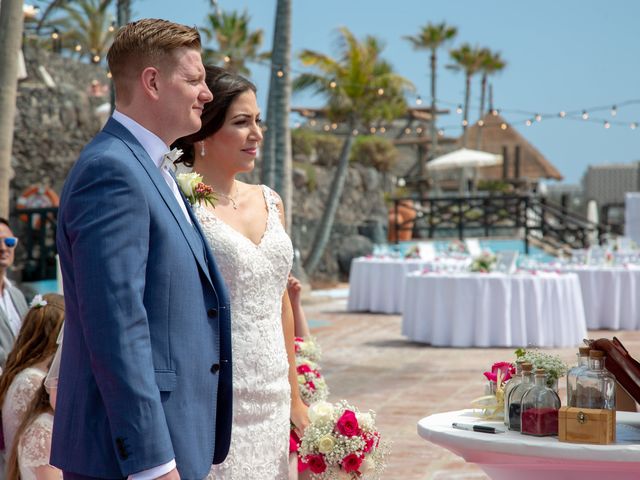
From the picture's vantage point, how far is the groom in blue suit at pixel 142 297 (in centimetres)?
194

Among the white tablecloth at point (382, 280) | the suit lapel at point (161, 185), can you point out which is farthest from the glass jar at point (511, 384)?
the white tablecloth at point (382, 280)

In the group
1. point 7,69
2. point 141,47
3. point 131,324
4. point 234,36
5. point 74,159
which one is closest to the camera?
point 131,324

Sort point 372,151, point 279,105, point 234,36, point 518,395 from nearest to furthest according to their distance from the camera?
1. point 518,395
2. point 279,105
3. point 372,151
4. point 234,36

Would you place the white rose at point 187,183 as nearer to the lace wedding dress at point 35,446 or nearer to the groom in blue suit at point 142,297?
the groom in blue suit at point 142,297

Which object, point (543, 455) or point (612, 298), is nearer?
point (543, 455)

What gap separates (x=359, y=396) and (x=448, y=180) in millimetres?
39233

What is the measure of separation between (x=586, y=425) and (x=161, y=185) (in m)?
1.35

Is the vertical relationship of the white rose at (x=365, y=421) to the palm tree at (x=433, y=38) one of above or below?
below

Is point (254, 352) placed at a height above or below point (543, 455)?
above

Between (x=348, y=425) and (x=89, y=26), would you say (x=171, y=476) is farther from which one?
(x=89, y=26)

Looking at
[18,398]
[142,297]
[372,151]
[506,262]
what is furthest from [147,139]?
[372,151]

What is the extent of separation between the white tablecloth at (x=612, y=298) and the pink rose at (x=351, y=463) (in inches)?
456

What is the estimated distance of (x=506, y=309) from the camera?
11.7 m

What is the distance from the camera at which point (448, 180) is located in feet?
155
